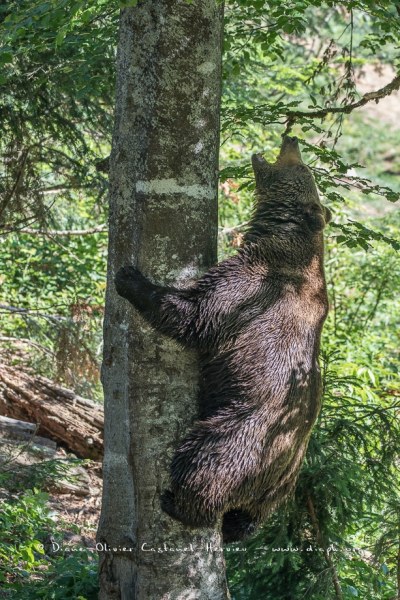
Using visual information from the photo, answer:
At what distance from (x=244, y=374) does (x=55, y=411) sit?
192 inches

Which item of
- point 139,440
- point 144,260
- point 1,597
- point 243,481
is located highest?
point 144,260

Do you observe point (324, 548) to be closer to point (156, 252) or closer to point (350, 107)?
point (156, 252)

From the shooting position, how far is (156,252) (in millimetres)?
4156

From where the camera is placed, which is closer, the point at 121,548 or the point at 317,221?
the point at 121,548

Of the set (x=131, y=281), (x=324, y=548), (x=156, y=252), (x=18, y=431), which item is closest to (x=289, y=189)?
(x=156, y=252)

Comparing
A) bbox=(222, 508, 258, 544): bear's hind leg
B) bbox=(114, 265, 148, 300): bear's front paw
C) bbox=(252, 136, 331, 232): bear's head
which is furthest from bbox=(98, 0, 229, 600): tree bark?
bbox=(252, 136, 331, 232): bear's head

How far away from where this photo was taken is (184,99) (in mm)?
4168

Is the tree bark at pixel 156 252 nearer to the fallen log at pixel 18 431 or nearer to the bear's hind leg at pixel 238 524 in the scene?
the bear's hind leg at pixel 238 524

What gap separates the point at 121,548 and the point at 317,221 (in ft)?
7.98

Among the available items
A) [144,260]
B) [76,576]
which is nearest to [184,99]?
[144,260]

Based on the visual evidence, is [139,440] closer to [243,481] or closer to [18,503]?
[243,481]

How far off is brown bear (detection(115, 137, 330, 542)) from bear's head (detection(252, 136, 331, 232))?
1.30 feet

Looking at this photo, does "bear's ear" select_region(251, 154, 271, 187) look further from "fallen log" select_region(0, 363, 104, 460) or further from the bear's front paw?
"fallen log" select_region(0, 363, 104, 460)

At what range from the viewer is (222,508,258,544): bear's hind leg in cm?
470
